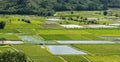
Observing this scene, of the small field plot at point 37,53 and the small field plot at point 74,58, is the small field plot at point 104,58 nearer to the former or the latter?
the small field plot at point 74,58

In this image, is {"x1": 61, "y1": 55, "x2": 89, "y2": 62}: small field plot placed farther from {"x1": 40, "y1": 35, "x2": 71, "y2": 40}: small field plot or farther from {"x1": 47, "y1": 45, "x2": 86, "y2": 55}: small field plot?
{"x1": 40, "y1": 35, "x2": 71, "y2": 40}: small field plot

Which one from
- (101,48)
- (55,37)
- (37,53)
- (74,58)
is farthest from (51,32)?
(74,58)

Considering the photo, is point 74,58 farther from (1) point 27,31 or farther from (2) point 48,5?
(2) point 48,5

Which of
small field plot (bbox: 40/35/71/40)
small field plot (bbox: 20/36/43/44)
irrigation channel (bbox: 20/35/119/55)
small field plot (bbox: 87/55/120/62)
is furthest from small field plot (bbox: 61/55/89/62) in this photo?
small field plot (bbox: 40/35/71/40)

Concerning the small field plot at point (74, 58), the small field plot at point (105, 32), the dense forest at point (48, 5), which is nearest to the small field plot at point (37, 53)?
the small field plot at point (74, 58)

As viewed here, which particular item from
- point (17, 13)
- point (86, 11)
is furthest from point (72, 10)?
point (17, 13)

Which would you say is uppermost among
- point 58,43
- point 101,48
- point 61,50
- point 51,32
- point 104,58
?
point 104,58
